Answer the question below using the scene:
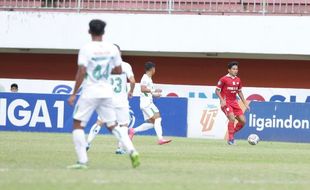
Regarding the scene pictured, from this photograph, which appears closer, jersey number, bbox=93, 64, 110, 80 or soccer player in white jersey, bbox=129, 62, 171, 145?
jersey number, bbox=93, 64, 110, 80

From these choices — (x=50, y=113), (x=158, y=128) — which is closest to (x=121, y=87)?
(x=158, y=128)

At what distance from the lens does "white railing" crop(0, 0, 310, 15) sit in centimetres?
3009

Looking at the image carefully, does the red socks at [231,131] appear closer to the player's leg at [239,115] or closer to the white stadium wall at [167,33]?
the player's leg at [239,115]

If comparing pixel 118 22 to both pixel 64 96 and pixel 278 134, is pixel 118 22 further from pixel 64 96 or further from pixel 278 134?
pixel 278 134

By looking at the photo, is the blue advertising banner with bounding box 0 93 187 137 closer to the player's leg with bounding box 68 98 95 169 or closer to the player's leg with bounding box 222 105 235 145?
the player's leg with bounding box 222 105 235 145

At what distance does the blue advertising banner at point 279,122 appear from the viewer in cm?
2530

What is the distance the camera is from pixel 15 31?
30672 mm

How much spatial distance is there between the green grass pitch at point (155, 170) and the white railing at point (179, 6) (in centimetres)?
1315

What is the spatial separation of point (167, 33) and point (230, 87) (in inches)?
328

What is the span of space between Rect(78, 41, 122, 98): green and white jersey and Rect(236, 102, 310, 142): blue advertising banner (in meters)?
13.8

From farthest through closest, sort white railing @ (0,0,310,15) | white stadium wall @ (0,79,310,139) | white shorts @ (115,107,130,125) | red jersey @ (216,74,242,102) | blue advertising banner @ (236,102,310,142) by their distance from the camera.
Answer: white railing @ (0,0,310,15), white stadium wall @ (0,79,310,139), blue advertising banner @ (236,102,310,142), red jersey @ (216,74,242,102), white shorts @ (115,107,130,125)

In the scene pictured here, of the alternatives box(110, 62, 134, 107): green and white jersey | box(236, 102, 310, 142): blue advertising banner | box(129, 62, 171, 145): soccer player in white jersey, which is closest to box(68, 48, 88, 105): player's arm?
box(110, 62, 134, 107): green and white jersey

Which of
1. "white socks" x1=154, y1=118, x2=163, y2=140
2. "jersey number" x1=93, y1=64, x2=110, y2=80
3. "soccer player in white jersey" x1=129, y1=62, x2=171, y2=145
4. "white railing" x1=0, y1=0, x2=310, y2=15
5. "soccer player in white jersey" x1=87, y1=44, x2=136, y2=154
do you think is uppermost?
"white railing" x1=0, y1=0, x2=310, y2=15

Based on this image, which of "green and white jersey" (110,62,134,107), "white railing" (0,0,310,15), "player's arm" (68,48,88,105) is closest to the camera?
"player's arm" (68,48,88,105)
